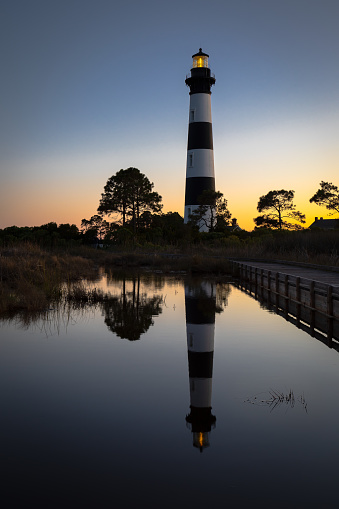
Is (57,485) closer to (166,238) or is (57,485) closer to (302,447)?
(302,447)

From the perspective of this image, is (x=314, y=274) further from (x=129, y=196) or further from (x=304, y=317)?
(x=129, y=196)

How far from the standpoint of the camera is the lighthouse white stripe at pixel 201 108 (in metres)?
39.1

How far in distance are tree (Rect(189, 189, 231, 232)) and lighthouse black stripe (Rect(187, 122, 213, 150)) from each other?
12.9ft

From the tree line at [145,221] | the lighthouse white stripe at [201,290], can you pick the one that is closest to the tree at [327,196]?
the tree line at [145,221]

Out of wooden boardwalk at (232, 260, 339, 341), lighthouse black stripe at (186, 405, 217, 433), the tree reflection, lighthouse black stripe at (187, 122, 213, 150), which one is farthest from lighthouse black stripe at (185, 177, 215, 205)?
lighthouse black stripe at (186, 405, 217, 433)

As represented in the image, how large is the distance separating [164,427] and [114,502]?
162cm

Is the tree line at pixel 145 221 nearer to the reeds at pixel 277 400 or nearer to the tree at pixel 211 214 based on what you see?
the tree at pixel 211 214

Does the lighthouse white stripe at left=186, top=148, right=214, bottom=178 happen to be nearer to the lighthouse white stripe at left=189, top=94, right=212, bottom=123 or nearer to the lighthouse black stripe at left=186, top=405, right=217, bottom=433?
the lighthouse white stripe at left=189, top=94, right=212, bottom=123

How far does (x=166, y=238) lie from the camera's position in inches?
1601

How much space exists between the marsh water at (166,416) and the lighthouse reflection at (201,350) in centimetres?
3

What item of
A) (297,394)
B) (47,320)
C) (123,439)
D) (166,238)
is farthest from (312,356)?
(166,238)

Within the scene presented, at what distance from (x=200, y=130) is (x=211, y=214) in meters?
7.31

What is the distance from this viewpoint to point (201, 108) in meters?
39.2

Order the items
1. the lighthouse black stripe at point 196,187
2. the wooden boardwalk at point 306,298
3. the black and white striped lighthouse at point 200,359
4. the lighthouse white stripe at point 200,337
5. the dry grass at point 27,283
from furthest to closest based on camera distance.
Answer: the lighthouse black stripe at point 196,187
the dry grass at point 27,283
the wooden boardwalk at point 306,298
the lighthouse white stripe at point 200,337
the black and white striped lighthouse at point 200,359
